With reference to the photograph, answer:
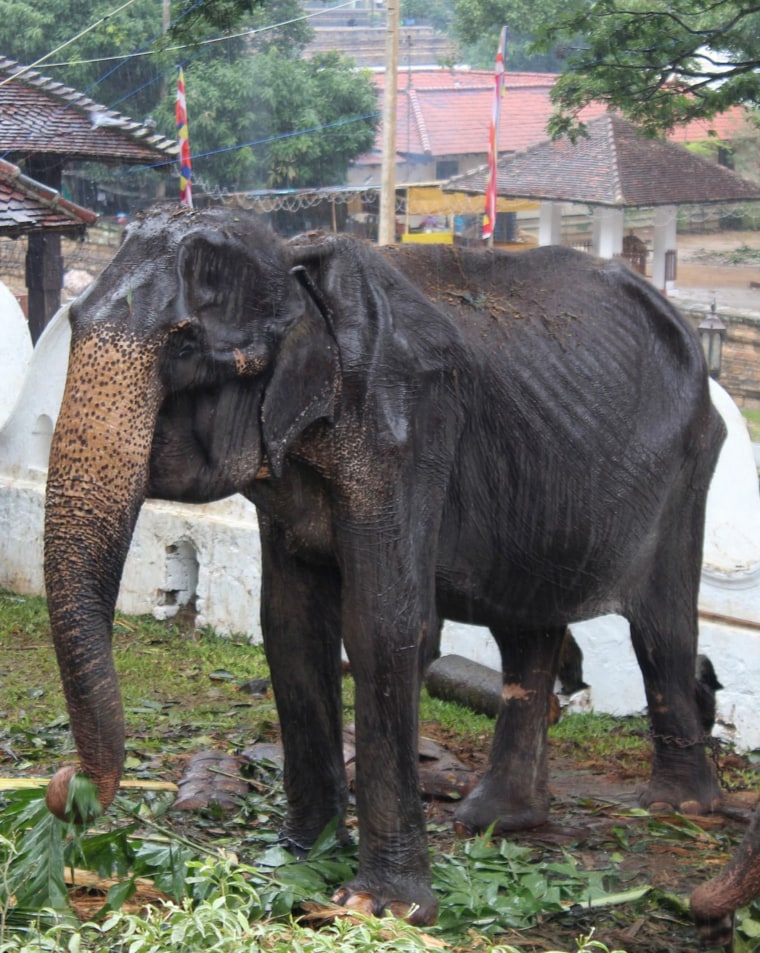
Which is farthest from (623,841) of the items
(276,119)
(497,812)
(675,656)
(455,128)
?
(455,128)

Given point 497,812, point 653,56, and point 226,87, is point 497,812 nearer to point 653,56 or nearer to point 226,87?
point 653,56

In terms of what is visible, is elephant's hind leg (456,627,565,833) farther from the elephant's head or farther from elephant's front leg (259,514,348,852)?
the elephant's head

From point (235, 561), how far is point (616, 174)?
60.8ft

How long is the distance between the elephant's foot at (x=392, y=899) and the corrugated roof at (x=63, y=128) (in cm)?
1449

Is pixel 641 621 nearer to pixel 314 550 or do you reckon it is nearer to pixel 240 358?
pixel 314 550

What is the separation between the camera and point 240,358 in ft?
11.9


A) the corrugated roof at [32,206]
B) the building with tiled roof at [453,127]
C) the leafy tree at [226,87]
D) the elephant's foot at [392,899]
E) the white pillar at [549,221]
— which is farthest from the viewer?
the building with tiled roof at [453,127]

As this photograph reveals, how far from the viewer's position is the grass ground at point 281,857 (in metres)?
3.28

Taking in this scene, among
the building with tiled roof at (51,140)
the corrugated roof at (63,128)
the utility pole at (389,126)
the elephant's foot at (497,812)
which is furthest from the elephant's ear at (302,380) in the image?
the building with tiled roof at (51,140)

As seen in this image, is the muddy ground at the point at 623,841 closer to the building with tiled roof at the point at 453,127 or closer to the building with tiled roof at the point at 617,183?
the building with tiled roof at the point at 617,183

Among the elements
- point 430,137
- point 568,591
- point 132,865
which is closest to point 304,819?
point 132,865

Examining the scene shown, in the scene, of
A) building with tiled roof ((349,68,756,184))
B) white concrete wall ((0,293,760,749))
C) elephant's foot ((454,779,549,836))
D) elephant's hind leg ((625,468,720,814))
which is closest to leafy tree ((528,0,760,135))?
white concrete wall ((0,293,760,749))

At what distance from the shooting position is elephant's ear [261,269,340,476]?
12.1 ft

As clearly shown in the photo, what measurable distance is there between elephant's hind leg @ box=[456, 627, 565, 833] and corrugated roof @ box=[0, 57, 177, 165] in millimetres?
13436
